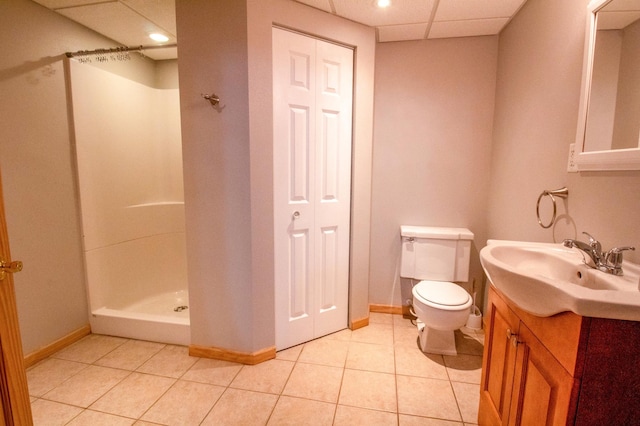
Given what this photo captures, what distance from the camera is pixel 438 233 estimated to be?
7.51ft

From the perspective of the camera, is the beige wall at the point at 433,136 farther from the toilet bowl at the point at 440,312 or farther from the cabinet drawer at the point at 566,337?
the cabinet drawer at the point at 566,337

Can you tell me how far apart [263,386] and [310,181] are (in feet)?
4.34

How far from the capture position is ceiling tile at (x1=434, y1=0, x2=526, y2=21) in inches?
72.2

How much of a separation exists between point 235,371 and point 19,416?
1187mm

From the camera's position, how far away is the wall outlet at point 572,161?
4.31 ft

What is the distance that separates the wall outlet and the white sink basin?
362 millimetres

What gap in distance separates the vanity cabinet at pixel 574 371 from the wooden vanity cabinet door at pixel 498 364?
5cm

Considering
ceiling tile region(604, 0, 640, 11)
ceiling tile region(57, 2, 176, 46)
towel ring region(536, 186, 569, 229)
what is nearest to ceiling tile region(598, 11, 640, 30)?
ceiling tile region(604, 0, 640, 11)

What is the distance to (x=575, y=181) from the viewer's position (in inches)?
52.7

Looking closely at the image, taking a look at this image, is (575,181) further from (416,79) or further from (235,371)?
(235,371)

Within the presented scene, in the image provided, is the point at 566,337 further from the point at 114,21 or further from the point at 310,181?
the point at 114,21

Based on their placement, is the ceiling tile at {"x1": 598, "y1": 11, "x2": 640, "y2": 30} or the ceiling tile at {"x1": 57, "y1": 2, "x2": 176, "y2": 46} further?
the ceiling tile at {"x1": 57, "y1": 2, "x2": 176, "y2": 46}

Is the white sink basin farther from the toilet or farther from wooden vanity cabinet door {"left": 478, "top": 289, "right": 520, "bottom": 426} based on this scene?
the toilet

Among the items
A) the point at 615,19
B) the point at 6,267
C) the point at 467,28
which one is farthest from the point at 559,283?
the point at 467,28
